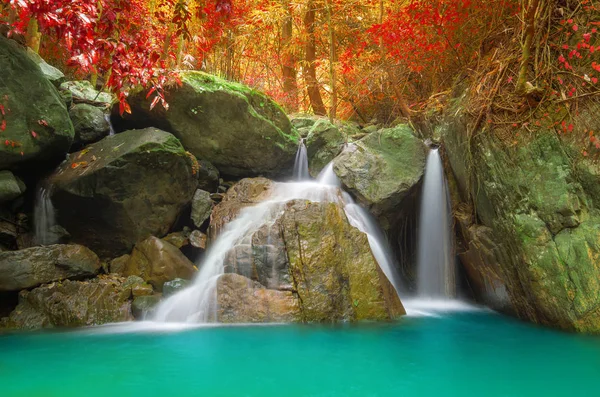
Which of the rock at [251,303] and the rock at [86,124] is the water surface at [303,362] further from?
the rock at [86,124]

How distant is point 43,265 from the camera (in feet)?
20.2

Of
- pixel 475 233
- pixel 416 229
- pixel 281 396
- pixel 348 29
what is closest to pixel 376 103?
pixel 348 29

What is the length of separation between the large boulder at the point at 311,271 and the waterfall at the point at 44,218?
341 centimetres

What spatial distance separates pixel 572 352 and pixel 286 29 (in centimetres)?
1263

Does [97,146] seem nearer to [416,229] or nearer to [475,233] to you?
[416,229]

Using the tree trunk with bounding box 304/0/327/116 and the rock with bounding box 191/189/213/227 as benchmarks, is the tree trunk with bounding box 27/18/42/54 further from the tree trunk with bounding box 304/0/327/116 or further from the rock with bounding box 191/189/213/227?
the tree trunk with bounding box 304/0/327/116

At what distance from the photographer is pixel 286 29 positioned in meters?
13.7

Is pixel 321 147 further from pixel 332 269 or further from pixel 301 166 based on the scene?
pixel 332 269

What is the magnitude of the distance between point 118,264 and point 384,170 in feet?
17.7

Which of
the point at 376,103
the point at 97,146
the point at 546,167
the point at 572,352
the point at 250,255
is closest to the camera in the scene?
the point at 572,352

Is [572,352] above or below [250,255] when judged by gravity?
below

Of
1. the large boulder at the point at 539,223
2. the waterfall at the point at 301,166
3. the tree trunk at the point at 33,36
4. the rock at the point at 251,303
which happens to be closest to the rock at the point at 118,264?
the rock at the point at 251,303

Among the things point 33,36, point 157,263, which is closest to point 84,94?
point 33,36

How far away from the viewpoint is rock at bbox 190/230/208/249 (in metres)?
7.42
